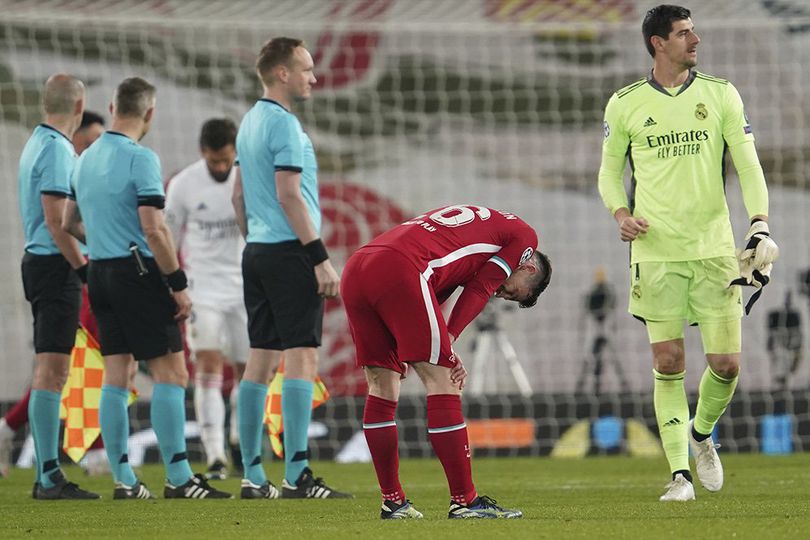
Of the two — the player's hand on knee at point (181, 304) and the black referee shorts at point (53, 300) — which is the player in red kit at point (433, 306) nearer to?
the player's hand on knee at point (181, 304)

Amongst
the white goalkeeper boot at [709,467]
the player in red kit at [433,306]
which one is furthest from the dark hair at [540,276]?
the white goalkeeper boot at [709,467]

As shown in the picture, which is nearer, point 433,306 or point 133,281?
point 433,306

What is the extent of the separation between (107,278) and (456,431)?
87.8 inches

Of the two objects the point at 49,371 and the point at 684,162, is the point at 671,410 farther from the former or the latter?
the point at 49,371

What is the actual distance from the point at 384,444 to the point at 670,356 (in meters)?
1.65

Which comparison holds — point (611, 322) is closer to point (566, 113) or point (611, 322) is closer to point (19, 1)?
point (566, 113)

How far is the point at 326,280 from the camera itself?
5848 mm

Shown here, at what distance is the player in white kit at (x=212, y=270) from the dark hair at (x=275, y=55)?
184 centimetres

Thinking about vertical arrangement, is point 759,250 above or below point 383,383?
above

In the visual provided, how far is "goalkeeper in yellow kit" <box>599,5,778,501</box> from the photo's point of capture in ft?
19.1

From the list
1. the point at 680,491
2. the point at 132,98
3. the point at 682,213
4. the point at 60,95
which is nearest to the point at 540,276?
the point at 682,213

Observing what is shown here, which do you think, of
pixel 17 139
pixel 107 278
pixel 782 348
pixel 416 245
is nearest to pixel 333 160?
pixel 17 139

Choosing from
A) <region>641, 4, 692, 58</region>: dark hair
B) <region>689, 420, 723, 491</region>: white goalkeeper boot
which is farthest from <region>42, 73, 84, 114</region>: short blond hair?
<region>689, 420, 723, 491</region>: white goalkeeper boot

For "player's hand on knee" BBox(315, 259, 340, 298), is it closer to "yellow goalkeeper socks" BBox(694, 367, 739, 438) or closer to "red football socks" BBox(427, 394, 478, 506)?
"red football socks" BBox(427, 394, 478, 506)
